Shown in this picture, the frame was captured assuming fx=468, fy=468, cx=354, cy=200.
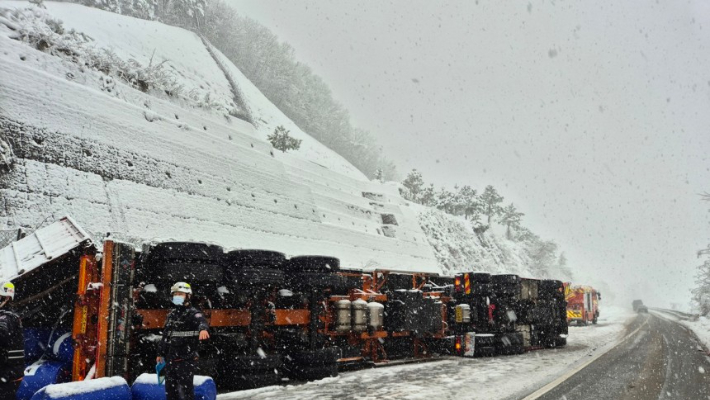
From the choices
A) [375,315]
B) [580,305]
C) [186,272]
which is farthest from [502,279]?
[580,305]

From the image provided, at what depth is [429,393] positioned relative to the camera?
7.86 metres

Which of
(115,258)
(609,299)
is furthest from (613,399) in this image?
(609,299)

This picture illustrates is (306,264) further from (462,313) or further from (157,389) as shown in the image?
(462,313)

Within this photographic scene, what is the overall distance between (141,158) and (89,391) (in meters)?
16.1

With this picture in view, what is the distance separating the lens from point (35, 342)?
23.6ft

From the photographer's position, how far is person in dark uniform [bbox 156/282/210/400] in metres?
5.56

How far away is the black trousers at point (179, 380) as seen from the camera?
5.55m

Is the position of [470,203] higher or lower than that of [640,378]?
higher

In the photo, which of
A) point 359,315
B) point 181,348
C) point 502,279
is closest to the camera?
point 181,348

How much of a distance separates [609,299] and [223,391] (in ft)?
577

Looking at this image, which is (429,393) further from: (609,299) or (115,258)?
(609,299)

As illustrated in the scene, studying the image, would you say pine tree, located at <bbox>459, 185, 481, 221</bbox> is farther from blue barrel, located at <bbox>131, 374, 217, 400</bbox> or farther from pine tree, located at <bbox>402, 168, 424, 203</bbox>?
blue barrel, located at <bbox>131, 374, 217, 400</bbox>

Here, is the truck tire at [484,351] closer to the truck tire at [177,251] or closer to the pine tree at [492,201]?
the truck tire at [177,251]

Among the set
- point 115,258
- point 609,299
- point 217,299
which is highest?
point 115,258
